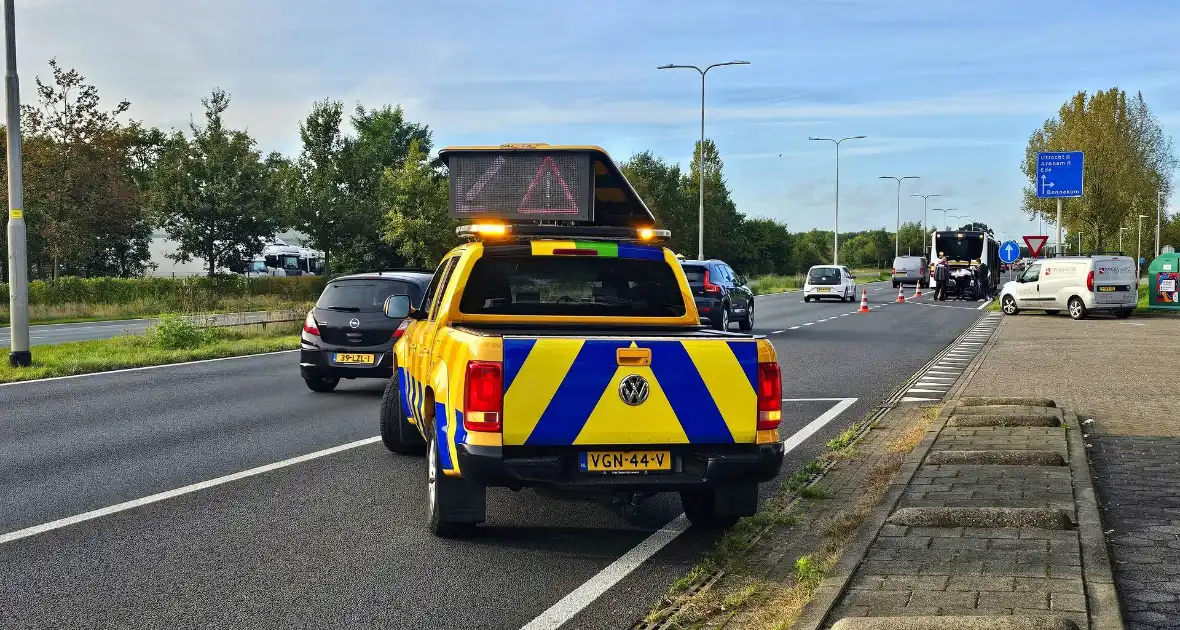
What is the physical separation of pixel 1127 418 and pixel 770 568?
21.4ft

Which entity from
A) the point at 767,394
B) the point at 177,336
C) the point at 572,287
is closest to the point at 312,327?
the point at 572,287

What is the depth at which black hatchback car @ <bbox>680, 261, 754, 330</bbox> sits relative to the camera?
77.4 ft

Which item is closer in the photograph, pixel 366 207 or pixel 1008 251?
pixel 1008 251

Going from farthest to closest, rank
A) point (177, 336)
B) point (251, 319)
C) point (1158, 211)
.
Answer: point (1158, 211), point (251, 319), point (177, 336)

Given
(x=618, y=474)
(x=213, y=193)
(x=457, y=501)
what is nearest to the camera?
(x=618, y=474)

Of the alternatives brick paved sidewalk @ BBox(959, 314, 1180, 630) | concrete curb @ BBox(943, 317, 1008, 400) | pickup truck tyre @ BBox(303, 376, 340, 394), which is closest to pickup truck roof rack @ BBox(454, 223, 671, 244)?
brick paved sidewalk @ BBox(959, 314, 1180, 630)

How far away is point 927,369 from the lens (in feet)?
55.1

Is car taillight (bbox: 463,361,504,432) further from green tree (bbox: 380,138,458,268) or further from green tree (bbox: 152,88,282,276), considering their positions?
green tree (bbox: 380,138,458,268)

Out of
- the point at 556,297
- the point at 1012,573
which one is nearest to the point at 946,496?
the point at 1012,573

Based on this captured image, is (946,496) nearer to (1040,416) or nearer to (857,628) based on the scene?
(857,628)

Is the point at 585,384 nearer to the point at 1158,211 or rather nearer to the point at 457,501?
the point at 457,501

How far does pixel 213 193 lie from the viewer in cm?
3956

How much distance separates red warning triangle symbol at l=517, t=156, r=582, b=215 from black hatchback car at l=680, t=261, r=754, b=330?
14.3 m

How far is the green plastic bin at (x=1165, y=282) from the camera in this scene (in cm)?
3325
